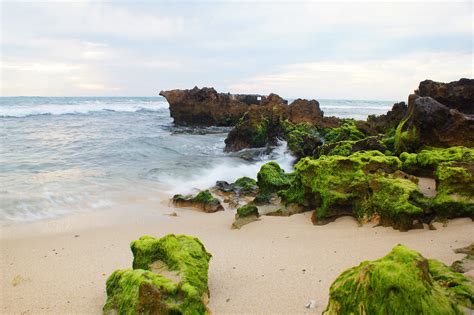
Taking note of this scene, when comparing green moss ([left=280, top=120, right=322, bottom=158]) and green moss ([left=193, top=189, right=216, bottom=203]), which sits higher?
green moss ([left=280, top=120, right=322, bottom=158])

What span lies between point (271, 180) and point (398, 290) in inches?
254

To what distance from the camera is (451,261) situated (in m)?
4.27

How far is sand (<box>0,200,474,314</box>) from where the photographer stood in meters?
4.09

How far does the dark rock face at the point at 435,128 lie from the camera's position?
342 inches

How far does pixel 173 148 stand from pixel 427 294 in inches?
698

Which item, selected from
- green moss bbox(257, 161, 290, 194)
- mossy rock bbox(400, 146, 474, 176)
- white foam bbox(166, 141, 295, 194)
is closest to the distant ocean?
white foam bbox(166, 141, 295, 194)

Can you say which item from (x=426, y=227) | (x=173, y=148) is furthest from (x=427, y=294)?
(x=173, y=148)

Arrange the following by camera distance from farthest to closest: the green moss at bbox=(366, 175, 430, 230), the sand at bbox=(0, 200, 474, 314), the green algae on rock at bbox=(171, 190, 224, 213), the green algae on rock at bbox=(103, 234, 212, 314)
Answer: the green algae on rock at bbox=(171, 190, 224, 213), the green moss at bbox=(366, 175, 430, 230), the sand at bbox=(0, 200, 474, 314), the green algae on rock at bbox=(103, 234, 212, 314)

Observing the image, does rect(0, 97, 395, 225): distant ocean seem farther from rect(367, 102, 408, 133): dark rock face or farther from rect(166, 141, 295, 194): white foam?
rect(367, 102, 408, 133): dark rock face

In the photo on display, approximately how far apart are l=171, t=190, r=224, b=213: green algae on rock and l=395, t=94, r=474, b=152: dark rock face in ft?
15.8

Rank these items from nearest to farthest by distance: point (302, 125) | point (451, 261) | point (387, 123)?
point (451, 261) < point (387, 123) < point (302, 125)

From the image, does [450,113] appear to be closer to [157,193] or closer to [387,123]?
[387,123]

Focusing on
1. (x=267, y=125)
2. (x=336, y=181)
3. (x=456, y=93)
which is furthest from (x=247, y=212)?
(x=267, y=125)

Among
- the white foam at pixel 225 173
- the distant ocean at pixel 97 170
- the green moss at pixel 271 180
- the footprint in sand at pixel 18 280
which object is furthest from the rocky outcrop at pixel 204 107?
the footprint in sand at pixel 18 280
